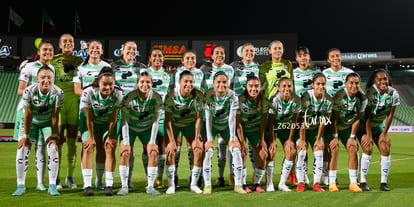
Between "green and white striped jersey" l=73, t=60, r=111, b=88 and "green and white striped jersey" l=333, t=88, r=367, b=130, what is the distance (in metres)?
3.98

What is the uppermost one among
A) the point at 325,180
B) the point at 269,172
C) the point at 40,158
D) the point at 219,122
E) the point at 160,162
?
the point at 219,122

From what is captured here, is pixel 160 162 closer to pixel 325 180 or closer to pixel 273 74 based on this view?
pixel 273 74

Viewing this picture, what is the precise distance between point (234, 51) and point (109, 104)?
20563 mm

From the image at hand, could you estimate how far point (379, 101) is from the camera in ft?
22.3

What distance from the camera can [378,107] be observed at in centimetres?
680

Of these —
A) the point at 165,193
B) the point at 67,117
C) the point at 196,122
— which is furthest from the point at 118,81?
the point at 165,193

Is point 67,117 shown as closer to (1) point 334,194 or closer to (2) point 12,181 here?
(2) point 12,181

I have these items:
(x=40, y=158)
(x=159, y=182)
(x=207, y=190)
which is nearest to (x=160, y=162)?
(x=159, y=182)

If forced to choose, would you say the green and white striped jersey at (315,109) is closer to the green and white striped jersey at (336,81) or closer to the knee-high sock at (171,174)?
Answer: the green and white striped jersey at (336,81)

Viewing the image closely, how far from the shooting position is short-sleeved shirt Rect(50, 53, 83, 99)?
23.0ft

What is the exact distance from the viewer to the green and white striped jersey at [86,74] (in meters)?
6.79

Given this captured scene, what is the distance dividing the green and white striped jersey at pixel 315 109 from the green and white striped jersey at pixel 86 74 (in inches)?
136

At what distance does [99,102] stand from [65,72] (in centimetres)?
151

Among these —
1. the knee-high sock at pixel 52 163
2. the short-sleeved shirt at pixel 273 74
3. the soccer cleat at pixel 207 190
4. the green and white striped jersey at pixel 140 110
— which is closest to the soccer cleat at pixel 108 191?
the knee-high sock at pixel 52 163
